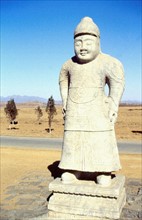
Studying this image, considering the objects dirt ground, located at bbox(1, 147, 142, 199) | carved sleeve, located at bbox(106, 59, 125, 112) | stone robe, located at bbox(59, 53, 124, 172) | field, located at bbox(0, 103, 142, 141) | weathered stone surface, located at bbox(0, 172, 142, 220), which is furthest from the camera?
field, located at bbox(0, 103, 142, 141)

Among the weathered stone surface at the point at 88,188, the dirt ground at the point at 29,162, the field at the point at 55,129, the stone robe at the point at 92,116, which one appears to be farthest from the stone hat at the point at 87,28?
the field at the point at 55,129

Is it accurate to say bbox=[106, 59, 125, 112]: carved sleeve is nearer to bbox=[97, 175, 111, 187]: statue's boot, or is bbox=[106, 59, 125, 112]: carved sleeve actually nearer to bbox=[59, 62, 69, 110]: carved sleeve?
bbox=[59, 62, 69, 110]: carved sleeve

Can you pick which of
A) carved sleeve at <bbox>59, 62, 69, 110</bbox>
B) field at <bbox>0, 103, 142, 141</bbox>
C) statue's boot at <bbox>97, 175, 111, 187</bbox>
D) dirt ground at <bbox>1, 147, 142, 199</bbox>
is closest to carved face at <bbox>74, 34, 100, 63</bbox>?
carved sleeve at <bbox>59, 62, 69, 110</bbox>

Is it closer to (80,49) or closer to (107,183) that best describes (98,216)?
(107,183)

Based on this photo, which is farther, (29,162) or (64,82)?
(29,162)

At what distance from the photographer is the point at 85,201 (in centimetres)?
537

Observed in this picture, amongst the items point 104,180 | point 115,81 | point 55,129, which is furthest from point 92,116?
point 55,129

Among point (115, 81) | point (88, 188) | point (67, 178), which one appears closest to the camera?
point (88, 188)

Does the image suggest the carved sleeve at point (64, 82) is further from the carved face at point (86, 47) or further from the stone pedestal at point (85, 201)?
the stone pedestal at point (85, 201)

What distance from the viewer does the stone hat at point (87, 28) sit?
539 cm

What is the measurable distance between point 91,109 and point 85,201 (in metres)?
1.59

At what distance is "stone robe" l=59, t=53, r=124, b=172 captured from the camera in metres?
5.36

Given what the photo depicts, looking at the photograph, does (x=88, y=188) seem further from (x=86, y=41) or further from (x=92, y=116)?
(x=86, y=41)

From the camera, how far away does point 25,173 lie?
Answer: 9719mm
